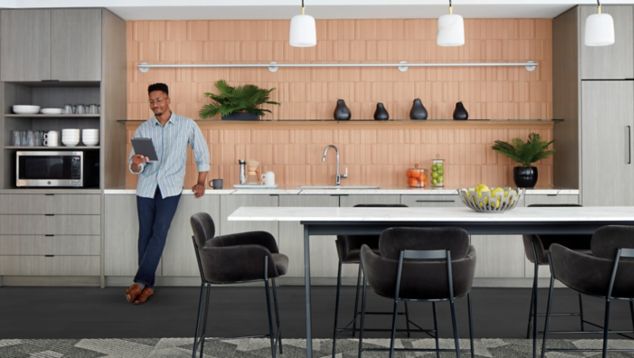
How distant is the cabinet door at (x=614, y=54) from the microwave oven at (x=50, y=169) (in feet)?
15.1

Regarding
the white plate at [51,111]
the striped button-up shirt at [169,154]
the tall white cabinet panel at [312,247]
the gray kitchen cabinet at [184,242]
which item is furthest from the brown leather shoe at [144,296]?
the white plate at [51,111]

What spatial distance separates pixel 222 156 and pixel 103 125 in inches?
47.2

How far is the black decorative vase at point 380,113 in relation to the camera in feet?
22.0

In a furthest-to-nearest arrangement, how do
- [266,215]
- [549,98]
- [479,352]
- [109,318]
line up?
[549,98] < [109,318] < [479,352] < [266,215]

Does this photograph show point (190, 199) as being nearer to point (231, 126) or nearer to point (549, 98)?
point (231, 126)

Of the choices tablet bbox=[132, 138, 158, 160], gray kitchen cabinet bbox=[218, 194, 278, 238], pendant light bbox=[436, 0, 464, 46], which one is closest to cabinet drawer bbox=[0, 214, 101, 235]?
tablet bbox=[132, 138, 158, 160]

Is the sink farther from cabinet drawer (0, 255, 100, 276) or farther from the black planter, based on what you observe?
cabinet drawer (0, 255, 100, 276)

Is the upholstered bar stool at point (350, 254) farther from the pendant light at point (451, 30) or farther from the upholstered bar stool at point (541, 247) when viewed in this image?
the pendant light at point (451, 30)

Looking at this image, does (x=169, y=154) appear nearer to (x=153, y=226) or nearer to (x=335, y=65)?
(x=153, y=226)

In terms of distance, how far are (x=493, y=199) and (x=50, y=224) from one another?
4172 mm

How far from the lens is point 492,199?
3859 mm

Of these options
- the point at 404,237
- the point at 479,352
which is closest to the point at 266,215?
the point at 404,237

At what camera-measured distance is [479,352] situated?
4.08m

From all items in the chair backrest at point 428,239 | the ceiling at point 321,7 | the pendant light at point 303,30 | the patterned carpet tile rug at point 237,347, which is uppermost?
the ceiling at point 321,7
